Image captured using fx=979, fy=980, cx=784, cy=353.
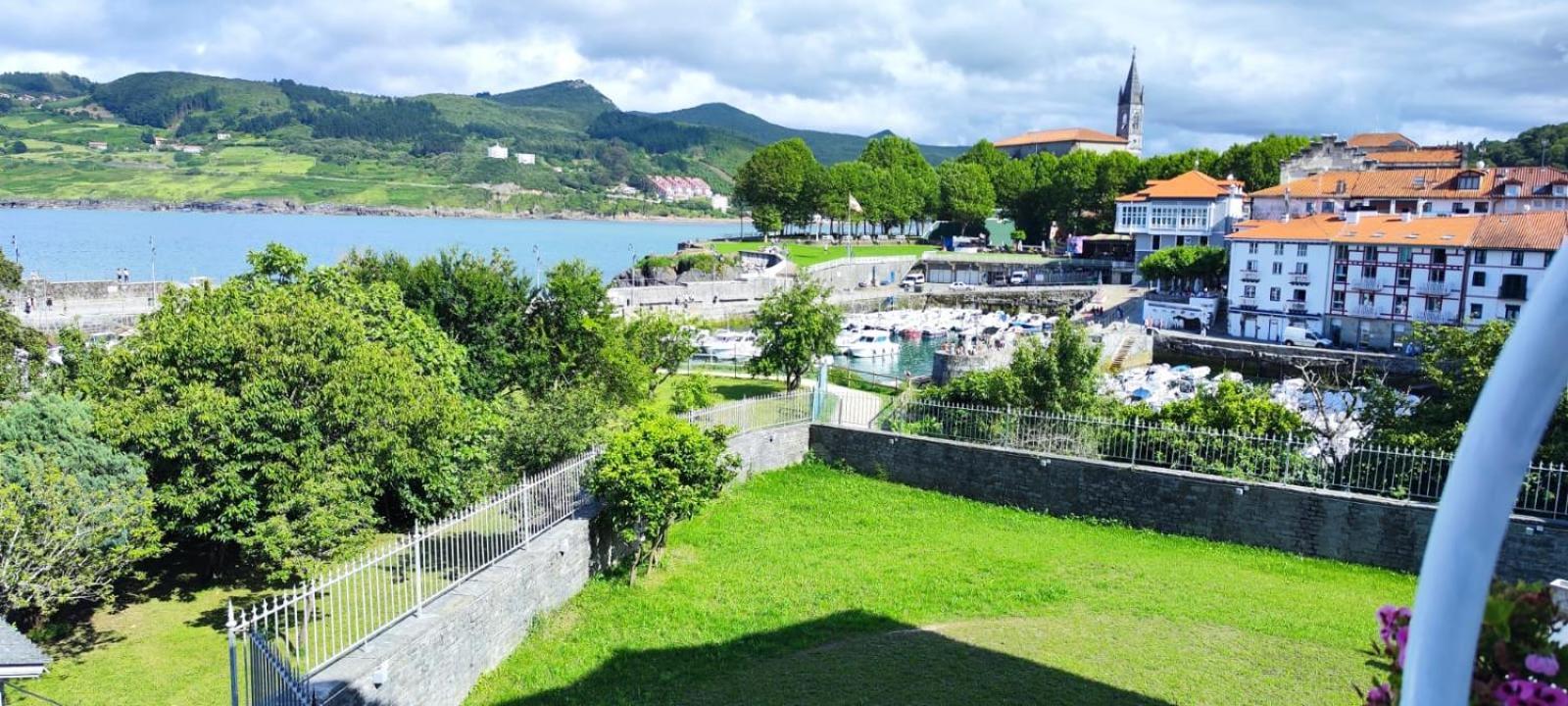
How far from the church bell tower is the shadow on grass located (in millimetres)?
141534

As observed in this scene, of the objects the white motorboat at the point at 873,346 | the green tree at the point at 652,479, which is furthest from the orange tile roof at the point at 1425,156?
the green tree at the point at 652,479

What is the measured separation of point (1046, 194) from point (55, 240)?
101 meters

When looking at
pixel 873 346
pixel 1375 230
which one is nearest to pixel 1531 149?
pixel 1375 230

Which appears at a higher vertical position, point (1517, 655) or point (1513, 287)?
point (1517, 655)

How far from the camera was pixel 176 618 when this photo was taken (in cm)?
1340

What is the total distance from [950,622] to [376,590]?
7.45 metres

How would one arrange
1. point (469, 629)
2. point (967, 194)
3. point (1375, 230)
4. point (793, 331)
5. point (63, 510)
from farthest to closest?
point (967, 194), point (1375, 230), point (793, 331), point (469, 629), point (63, 510)

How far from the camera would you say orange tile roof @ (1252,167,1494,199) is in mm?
61919

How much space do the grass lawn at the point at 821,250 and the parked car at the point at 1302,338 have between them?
113ft

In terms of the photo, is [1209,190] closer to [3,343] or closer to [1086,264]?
[1086,264]

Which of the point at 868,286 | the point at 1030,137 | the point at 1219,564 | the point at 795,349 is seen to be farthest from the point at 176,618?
the point at 1030,137

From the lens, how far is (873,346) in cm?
5125

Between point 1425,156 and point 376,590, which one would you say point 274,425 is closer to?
point 376,590

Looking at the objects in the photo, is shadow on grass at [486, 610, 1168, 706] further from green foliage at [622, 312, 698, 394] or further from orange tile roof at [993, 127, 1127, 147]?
orange tile roof at [993, 127, 1127, 147]
